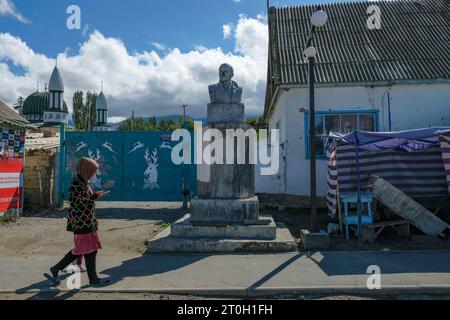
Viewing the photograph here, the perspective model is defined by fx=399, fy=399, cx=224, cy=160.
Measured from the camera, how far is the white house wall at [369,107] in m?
12.0

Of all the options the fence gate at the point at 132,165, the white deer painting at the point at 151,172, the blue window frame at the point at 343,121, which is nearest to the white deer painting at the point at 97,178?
the fence gate at the point at 132,165

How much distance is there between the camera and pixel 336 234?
867 cm

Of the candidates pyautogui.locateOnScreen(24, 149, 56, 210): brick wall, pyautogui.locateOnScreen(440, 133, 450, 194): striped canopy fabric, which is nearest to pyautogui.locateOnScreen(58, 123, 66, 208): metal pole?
pyautogui.locateOnScreen(24, 149, 56, 210): brick wall

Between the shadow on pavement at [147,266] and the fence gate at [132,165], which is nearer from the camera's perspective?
the shadow on pavement at [147,266]

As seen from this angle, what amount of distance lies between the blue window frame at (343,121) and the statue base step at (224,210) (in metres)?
4.66

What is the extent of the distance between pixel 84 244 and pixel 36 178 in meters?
7.71

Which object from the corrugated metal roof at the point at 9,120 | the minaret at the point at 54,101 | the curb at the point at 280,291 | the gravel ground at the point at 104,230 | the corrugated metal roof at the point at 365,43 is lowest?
the curb at the point at 280,291

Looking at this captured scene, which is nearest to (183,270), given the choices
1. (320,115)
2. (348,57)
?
(320,115)

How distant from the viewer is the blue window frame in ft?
39.4

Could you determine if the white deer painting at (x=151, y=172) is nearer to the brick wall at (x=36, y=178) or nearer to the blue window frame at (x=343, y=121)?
the brick wall at (x=36, y=178)

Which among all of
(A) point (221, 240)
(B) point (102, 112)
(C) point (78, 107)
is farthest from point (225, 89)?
(C) point (78, 107)

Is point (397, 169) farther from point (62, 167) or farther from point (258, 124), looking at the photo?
point (258, 124)

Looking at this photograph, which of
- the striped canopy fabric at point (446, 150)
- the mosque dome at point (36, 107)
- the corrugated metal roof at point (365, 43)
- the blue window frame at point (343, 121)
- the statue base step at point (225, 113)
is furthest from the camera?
the mosque dome at point (36, 107)

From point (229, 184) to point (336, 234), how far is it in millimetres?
2653
